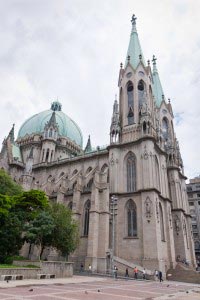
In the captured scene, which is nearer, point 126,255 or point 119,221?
point 126,255

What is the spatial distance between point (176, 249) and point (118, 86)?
3400 cm

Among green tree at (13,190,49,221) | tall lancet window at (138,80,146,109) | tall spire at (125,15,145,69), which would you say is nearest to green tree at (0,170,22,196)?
green tree at (13,190,49,221)

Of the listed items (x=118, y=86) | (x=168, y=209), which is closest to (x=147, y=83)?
(x=118, y=86)

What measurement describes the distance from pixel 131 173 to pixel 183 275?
16.2 m

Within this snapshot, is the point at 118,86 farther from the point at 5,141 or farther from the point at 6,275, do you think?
the point at 6,275

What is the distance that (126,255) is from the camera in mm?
34688

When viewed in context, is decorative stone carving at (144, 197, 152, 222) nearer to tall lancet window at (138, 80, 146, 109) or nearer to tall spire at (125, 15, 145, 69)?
tall lancet window at (138, 80, 146, 109)

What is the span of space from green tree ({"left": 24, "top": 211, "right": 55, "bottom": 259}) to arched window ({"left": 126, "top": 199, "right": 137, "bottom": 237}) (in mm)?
12583

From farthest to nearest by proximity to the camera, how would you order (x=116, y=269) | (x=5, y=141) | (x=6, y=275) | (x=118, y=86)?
(x=5, y=141) < (x=118, y=86) < (x=116, y=269) < (x=6, y=275)

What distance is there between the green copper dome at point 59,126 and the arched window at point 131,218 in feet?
111

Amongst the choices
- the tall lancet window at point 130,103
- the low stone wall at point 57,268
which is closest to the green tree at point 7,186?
the low stone wall at point 57,268

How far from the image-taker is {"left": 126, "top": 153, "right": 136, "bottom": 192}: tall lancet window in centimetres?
3984

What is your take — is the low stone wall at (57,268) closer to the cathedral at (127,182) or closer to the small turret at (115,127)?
the cathedral at (127,182)

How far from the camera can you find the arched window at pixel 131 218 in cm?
3633
